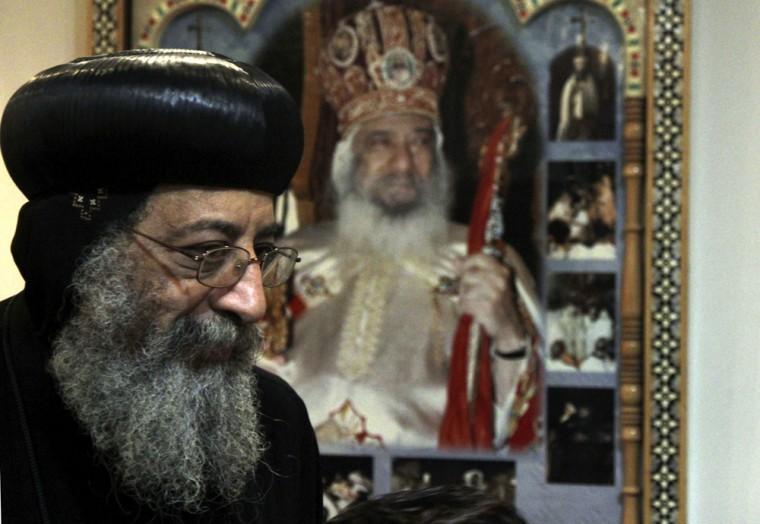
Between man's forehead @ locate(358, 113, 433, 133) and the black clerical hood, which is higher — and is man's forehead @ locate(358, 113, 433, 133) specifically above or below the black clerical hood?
above

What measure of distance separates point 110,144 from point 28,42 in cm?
185

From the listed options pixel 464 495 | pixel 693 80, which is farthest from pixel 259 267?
pixel 693 80

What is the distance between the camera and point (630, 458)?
3346 mm

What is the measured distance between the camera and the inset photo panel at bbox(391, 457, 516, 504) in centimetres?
340

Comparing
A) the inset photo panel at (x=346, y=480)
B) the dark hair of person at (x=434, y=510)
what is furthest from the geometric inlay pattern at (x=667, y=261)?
the dark hair of person at (x=434, y=510)

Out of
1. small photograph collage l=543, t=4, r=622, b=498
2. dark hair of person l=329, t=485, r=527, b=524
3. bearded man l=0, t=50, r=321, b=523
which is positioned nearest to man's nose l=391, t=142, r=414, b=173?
small photograph collage l=543, t=4, r=622, b=498

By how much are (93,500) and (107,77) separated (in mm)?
629

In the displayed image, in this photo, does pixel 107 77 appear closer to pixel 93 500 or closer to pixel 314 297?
pixel 93 500

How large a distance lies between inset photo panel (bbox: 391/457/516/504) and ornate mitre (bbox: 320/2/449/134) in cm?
91

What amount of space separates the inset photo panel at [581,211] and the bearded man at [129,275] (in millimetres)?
1488

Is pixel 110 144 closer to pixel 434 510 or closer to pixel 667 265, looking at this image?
pixel 434 510

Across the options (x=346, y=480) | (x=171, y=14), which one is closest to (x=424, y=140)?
(x=171, y=14)

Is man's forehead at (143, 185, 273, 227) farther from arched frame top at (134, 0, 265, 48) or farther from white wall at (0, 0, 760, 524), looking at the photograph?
arched frame top at (134, 0, 265, 48)

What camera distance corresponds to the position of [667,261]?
3.29 metres
